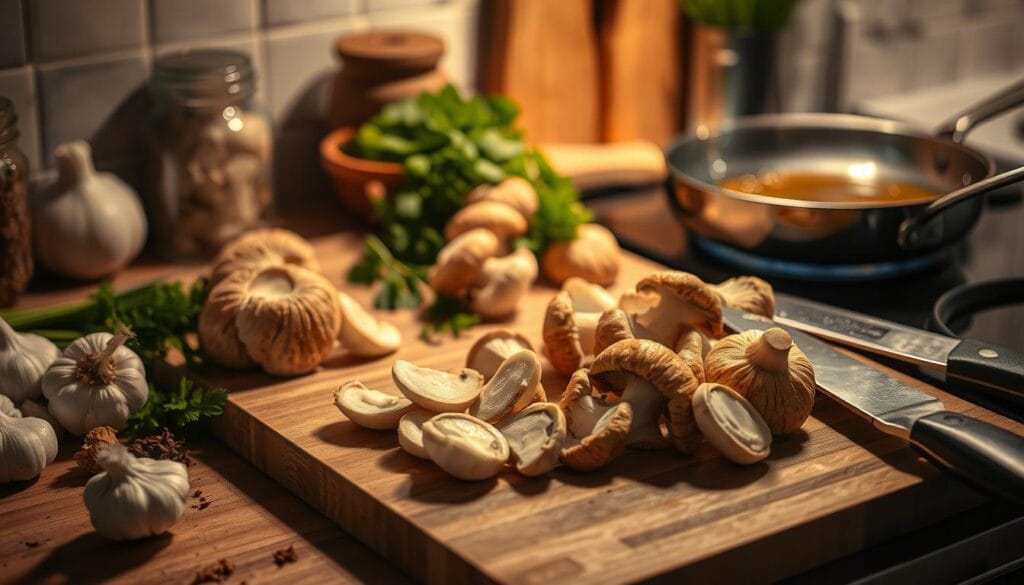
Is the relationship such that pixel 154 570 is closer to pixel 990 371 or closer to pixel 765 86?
pixel 990 371

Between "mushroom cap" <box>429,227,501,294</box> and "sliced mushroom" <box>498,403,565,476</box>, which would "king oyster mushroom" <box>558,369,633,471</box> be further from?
"mushroom cap" <box>429,227,501,294</box>

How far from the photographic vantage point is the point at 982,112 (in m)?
1.65

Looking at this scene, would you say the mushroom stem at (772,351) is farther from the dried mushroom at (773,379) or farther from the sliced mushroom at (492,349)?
the sliced mushroom at (492,349)

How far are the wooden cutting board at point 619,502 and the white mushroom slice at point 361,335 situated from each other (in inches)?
4.2

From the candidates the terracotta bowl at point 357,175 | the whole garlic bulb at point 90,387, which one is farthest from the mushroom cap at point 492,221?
the whole garlic bulb at point 90,387

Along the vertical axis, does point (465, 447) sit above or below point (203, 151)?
below

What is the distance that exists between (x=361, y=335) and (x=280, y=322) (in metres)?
0.10

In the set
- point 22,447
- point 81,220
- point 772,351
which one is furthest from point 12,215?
point 772,351

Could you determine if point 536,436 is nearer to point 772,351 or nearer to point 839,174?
point 772,351

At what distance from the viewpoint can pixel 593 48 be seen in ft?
6.25

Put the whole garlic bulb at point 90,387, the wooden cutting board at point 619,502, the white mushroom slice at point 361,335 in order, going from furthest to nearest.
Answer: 1. the white mushroom slice at point 361,335
2. the whole garlic bulb at point 90,387
3. the wooden cutting board at point 619,502

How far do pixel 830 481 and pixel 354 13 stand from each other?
3.28ft

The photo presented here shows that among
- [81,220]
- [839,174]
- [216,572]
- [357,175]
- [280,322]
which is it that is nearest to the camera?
[216,572]

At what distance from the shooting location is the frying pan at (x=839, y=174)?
142cm
